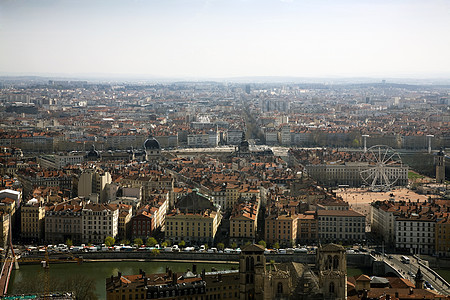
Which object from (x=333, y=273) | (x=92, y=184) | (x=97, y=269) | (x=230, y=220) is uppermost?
(x=333, y=273)

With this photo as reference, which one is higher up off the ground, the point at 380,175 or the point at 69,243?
the point at 380,175

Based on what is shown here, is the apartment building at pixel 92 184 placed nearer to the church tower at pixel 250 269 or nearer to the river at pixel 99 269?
the river at pixel 99 269

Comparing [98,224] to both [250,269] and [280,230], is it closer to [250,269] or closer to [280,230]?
[280,230]

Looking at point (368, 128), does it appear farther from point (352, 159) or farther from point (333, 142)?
point (352, 159)

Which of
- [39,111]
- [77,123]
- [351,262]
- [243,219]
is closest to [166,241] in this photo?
[243,219]

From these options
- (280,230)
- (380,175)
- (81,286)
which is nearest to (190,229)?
(280,230)

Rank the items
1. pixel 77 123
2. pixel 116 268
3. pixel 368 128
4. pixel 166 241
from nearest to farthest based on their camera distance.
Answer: pixel 116 268 → pixel 166 241 → pixel 368 128 → pixel 77 123

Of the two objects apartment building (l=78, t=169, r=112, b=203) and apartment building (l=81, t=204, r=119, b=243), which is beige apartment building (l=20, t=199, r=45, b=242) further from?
apartment building (l=78, t=169, r=112, b=203)

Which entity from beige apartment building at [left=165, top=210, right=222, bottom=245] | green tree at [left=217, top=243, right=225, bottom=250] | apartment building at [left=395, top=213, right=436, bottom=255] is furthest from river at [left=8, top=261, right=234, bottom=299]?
apartment building at [left=395, top=213, right=436, bottom=255]

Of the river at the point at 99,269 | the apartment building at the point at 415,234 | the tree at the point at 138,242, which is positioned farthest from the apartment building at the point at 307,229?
the tree at the point at 138,242
